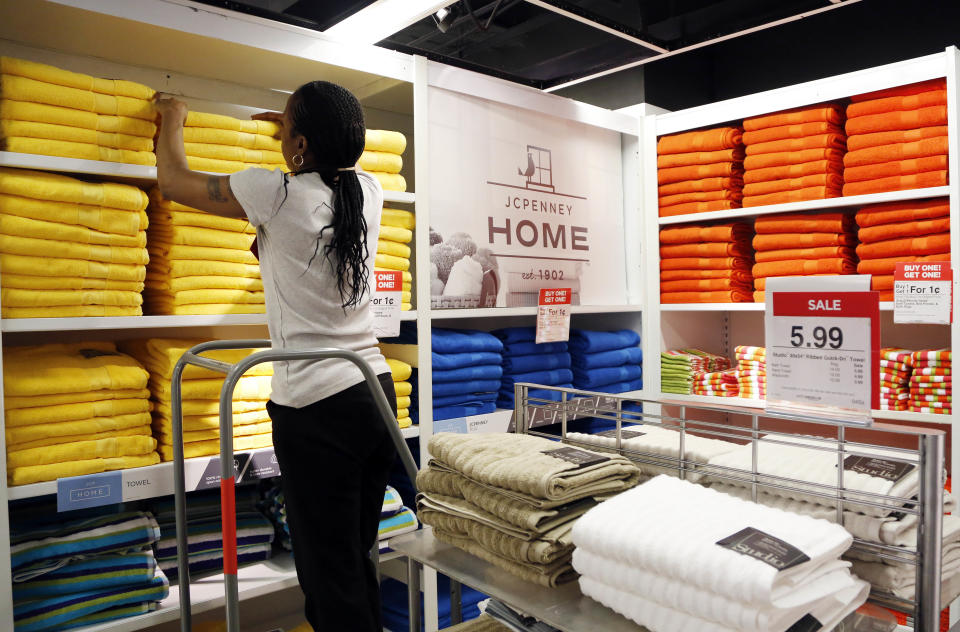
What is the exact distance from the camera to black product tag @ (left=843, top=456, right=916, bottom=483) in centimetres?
125

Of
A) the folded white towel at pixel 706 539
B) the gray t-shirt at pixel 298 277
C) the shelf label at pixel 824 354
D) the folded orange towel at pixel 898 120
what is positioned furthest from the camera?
the folded orange towel at pixel 898 120

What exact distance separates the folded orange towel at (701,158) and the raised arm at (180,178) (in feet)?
7.62

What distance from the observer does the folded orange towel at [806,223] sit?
10.2 feet

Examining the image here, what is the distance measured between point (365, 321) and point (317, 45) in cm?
97

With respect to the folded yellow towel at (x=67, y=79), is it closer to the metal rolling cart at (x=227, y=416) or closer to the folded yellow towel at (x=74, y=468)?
the metal rolling cart at (x=227, y=416)

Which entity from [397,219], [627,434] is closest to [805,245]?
[397,219]

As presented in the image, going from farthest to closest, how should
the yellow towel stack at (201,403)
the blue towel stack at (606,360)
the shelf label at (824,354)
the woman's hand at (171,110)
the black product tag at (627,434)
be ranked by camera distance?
the blue towel stack at (606,360) < the yellow towel stack at (201,403) < the woman's hand at (171,110) < the black product tag at (627,434) < the shelf label at (824,354)

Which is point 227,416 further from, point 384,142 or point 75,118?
point 384,142

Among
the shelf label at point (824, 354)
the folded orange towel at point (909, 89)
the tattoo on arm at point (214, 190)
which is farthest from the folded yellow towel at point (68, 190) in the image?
the folded orange towel at point (909, 89)

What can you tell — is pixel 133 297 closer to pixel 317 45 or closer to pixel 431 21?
pixel 317 45

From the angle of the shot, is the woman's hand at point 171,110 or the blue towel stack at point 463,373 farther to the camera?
the blue towel stack at point 463,373

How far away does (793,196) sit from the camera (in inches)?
125

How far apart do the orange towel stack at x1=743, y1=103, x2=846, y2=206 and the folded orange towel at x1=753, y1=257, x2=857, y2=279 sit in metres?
0.27

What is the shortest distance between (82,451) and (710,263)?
2740 millimetres
